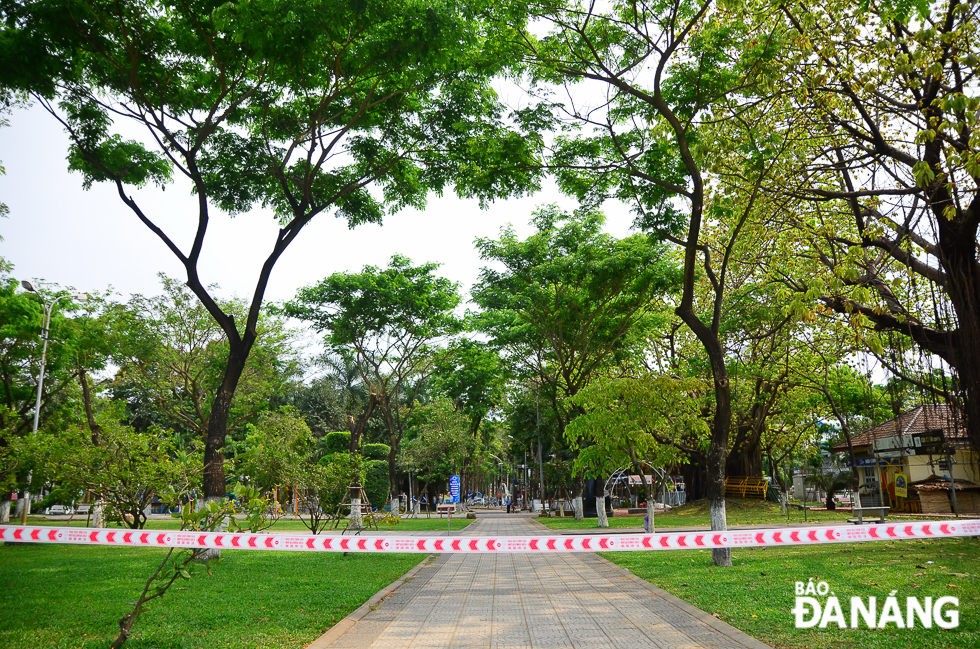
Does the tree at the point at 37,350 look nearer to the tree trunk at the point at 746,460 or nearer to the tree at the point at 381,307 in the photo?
the tree at the point at 381,307

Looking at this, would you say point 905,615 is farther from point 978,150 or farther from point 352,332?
point 352,332

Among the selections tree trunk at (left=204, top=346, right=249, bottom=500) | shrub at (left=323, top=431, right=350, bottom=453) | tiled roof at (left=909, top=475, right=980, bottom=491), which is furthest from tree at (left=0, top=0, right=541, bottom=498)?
shrub at (left=323, top=431, right=350, bottom=453)

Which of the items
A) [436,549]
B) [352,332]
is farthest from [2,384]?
[436,549]

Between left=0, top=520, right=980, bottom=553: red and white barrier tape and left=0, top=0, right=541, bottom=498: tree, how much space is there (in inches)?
205

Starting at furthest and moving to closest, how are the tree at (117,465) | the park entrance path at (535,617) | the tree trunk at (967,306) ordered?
the tree at (117,465) → the tree trunk at (967,306) → the park entrance path at (535,617)

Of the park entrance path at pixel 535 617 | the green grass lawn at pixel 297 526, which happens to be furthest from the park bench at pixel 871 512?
the green grass lawn at pixel 297 526

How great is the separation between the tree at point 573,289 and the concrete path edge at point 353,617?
14099 millimetres

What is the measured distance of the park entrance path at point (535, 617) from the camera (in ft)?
19.6

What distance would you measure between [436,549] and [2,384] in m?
23.7

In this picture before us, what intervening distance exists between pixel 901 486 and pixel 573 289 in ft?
49.1

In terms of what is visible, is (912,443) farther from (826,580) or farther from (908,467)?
(908,467)

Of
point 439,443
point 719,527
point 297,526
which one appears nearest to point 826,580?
point 719,527

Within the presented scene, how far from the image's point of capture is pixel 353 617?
7.20 metres

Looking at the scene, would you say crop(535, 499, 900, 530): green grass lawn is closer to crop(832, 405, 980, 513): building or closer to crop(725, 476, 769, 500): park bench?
crop(725, 476, 769, 500): park bench
